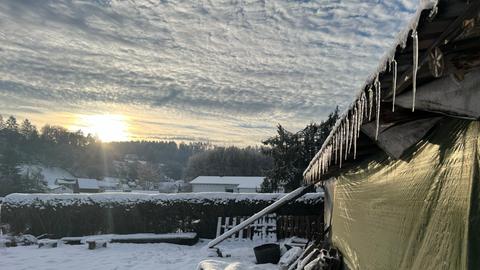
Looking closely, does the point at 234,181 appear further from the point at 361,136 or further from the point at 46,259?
the point at 361,136

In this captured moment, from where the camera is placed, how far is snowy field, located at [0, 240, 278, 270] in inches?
402

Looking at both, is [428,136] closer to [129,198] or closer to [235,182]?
[129,198]

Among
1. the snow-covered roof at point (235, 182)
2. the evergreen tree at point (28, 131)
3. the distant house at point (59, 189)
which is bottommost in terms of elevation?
the distant house at point (59, 189)

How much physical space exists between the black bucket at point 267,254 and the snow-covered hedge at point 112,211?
554 centimetres

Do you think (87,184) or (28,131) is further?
(28,131)

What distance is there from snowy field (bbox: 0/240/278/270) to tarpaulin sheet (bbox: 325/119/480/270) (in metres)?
5.47

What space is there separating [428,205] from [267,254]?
25.0ft

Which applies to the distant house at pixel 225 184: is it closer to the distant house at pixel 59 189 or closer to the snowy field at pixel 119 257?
the distant house at pixel 59 189

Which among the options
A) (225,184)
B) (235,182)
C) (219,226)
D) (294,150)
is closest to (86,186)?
(225,184)

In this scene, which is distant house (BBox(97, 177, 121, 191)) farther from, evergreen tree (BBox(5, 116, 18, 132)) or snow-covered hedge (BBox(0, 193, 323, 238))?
snow-covered hedge (BBox(0, 193, 323, 238))

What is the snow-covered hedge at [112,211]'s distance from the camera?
1542cm

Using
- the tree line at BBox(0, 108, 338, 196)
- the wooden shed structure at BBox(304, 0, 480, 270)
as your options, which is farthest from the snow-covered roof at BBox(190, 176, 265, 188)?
the wooden shed structure at BBox(304, 0, 480, 270)

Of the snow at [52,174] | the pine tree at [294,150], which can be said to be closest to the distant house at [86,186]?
the snow at [52,174]

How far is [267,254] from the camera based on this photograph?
970 centimetres
